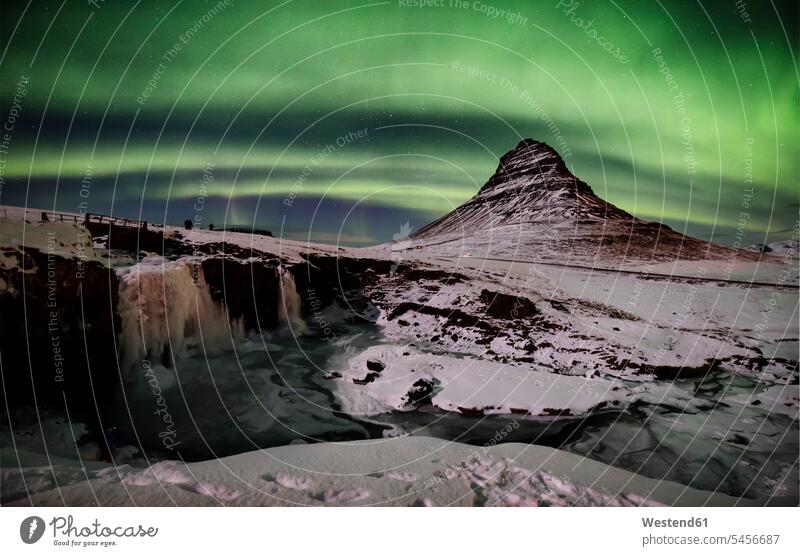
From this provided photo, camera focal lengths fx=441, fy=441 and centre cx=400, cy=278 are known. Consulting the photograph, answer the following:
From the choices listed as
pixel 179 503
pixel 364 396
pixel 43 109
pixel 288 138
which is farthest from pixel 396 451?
pixel 43 109

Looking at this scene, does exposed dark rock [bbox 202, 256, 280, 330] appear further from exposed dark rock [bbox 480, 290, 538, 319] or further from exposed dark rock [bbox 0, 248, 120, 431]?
exposed dark rock [bbox 480, 290, 538, 319]

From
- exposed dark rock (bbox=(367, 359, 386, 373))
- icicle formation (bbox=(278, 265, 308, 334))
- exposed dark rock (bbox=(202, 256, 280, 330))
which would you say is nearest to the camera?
exposed dark rock (bbox=(367, 359, 386, 373))

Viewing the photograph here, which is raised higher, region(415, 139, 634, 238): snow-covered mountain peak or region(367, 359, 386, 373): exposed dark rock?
region(415, 139, 634, 238): snow-covered mountain peak

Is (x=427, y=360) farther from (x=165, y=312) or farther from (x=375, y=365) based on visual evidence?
(x=165, y=312)

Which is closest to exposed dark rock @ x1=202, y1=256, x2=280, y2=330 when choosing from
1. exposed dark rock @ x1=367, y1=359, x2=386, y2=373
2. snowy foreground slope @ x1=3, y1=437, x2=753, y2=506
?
exposed dark rock @ x1=367, y1=359, x2=386, y2=373

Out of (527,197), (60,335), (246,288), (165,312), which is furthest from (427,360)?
(60,335)

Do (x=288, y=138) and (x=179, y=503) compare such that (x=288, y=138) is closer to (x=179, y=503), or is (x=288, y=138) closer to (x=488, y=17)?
(x=488, y=17)
